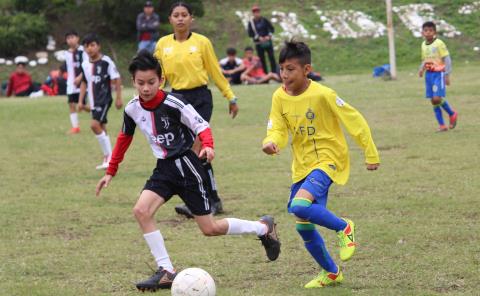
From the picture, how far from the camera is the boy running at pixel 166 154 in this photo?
6266 millimetres

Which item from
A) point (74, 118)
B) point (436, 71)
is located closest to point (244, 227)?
point (436, 71)

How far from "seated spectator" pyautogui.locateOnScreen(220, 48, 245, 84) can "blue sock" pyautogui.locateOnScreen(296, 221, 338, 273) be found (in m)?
18.4

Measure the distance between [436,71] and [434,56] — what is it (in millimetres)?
241

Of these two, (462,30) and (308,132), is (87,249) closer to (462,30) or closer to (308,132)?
(308,132)

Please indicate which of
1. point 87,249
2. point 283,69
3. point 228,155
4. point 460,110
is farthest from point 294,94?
point 460,110

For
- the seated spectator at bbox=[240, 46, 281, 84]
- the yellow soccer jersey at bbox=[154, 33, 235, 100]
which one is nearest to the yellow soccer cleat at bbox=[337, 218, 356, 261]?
the yellow soccer jersey at bbox=[154, 33, 235, 100]

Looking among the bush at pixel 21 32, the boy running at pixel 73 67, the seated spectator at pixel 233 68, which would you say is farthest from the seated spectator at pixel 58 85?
the boy running at pixel 73 67

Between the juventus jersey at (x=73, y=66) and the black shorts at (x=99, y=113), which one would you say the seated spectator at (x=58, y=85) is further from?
the black shorts at (x=99, y=113)

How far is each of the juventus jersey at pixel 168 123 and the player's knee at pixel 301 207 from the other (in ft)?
2.89

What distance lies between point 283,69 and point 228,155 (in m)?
7.33

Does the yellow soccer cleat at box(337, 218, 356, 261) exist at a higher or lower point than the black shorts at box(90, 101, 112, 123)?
higher

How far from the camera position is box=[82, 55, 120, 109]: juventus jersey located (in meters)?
13.2

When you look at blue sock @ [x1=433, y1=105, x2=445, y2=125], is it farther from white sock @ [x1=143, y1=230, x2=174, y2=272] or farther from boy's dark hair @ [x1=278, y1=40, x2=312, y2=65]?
white sock @ [x1=143, y1=230, x2=174, y2=272]

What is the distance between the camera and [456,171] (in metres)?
10.6
